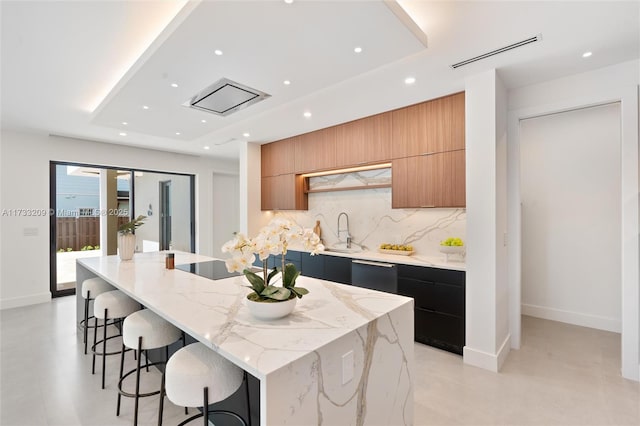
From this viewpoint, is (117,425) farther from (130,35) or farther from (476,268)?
(476,268)

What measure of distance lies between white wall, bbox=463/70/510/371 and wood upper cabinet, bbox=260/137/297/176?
2784mm

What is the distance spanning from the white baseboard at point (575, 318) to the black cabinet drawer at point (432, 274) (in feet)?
6.78

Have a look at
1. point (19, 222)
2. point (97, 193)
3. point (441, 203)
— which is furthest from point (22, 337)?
point (441, 203)

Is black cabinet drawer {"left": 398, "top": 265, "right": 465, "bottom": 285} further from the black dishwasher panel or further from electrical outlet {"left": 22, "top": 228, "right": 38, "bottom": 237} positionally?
electrical outlet {"left": 22, "top": 228, "right": 38, "bottom": 237}

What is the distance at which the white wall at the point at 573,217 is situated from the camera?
359 cm

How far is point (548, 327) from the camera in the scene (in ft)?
12.1

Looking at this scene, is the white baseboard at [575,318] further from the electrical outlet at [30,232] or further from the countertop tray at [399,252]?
the electrical outlet at [30,232]

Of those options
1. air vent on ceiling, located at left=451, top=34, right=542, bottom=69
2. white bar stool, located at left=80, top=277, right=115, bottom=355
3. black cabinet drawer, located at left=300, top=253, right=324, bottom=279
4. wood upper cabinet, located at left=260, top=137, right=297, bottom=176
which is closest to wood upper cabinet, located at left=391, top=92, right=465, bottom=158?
air vent on ceiling, located at left=451, top=34, right=542, bottom=69

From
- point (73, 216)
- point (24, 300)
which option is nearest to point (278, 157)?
point (73, 216)

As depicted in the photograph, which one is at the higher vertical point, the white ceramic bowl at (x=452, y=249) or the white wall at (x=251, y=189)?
the white wall at (x=251, y=189)

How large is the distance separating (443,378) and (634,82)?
2.95 meters

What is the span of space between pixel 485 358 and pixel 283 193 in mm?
3540

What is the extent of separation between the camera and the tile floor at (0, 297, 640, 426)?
2070 mm

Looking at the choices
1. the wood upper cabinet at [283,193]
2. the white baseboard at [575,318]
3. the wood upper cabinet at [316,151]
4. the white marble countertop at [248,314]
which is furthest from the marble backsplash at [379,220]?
the white marble countertop at [248,314]
